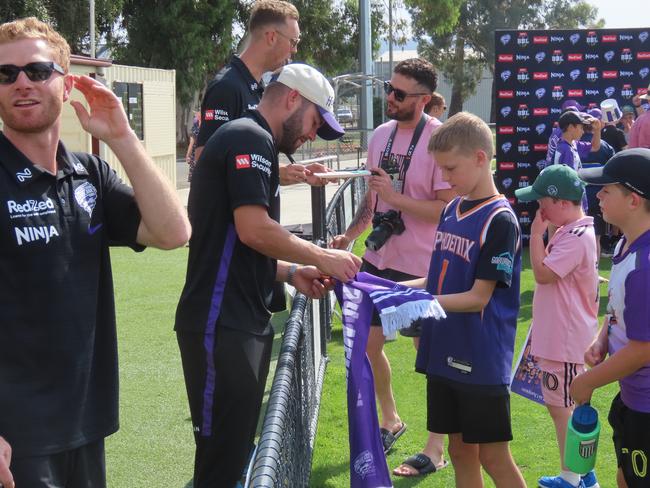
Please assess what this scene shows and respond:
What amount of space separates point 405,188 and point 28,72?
303cm

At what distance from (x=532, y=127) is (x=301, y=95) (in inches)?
411

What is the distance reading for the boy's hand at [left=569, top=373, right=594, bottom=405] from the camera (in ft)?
11.6

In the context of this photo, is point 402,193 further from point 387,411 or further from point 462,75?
point 462,75

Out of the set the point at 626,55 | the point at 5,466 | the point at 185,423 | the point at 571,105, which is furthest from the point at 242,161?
the point at 626,55

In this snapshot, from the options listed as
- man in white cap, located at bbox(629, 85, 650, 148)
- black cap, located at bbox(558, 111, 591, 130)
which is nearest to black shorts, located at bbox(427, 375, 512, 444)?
man in white cap, located at bbox(629, 85, 650, 148)

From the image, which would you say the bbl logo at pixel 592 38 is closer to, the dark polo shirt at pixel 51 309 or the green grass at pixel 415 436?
the green grass at pixel 415 436

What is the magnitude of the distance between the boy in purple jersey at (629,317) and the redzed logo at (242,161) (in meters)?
1.50

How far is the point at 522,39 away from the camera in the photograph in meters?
13.2

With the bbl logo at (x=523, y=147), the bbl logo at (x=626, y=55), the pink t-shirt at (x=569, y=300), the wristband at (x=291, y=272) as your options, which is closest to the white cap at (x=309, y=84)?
the wristband at (x=291, y=272)

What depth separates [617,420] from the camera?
3.71m

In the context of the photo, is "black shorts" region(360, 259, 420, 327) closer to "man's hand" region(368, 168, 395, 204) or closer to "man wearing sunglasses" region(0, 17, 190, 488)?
"man's hand" region(368, 168, 395, 204)

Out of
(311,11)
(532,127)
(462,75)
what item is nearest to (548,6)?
(462,75)

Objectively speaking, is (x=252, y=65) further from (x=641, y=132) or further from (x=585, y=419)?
(x=641, y=132)

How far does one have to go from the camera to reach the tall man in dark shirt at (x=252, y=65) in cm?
491
